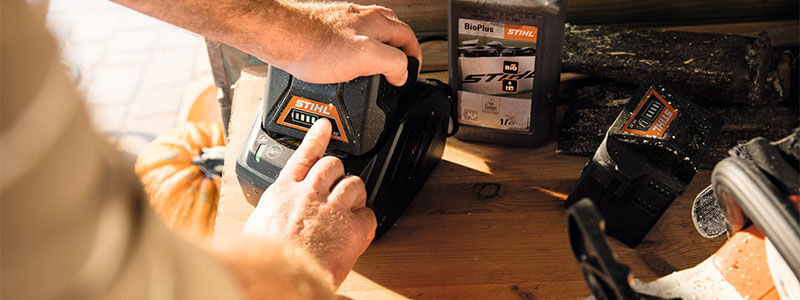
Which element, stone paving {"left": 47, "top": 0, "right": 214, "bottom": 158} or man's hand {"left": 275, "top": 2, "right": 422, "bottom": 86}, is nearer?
man's hand {"left": 275, "top": 2, "right": 422, "bottom": 86}

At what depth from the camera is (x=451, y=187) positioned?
106 centimetres

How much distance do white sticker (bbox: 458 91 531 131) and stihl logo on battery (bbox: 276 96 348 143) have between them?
0.83 feet

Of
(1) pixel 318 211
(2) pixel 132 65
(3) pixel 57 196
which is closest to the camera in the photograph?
(3) pixel 57 196

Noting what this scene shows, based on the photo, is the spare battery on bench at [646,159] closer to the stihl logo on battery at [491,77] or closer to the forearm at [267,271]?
the stihl logo on battery at [491,77]

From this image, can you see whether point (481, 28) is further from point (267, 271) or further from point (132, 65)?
point (132, 65)

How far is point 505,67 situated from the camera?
1.02 metres

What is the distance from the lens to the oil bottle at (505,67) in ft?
3.10

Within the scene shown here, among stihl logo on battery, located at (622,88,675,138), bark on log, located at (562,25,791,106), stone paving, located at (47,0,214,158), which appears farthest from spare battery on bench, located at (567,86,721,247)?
stone paving, located at (47,0,214,158)

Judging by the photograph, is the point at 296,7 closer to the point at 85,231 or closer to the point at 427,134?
the point at 427,134

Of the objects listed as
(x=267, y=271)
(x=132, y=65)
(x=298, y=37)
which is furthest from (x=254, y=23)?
(x=132, y=65)

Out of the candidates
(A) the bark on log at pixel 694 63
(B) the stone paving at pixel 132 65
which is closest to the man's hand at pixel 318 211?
(A) the bark on log at pixel 694 63

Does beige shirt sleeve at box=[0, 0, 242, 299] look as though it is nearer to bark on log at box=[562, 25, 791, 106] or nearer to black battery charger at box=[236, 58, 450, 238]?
black battery charger at box=[236, 58, 450, 238]

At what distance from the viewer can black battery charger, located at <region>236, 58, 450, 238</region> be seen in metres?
0.93

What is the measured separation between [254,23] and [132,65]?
2.05 meters
